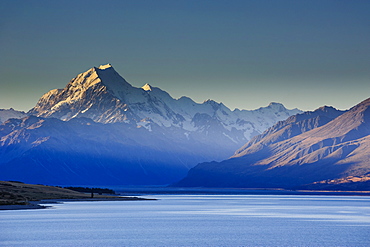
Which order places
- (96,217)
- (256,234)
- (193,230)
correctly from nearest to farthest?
(256,234)
(193,230)
(96,217)

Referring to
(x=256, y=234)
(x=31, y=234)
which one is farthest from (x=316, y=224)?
(x=31, y=234)

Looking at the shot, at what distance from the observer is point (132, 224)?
5103 inches

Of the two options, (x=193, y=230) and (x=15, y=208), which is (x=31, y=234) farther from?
(x=15, y=208)

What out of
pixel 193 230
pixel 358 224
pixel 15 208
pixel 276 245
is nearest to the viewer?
pixel 276 245

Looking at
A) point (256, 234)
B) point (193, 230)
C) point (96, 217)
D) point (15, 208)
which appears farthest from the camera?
point (15, 208)

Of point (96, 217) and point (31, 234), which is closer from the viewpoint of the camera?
point (31, 234)

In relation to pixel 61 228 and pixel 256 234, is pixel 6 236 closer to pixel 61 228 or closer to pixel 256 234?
pixel 61 228

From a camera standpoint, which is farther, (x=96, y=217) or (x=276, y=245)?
(x=96, y=217)

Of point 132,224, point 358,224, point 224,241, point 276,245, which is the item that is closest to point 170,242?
point 224,241

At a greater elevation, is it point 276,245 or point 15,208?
point 15,208

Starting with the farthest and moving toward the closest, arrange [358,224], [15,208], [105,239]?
[15,208]
[358,224]
[105,239]

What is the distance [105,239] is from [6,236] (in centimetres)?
1322

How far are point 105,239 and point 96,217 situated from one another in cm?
4708

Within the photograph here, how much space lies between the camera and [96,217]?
148m
